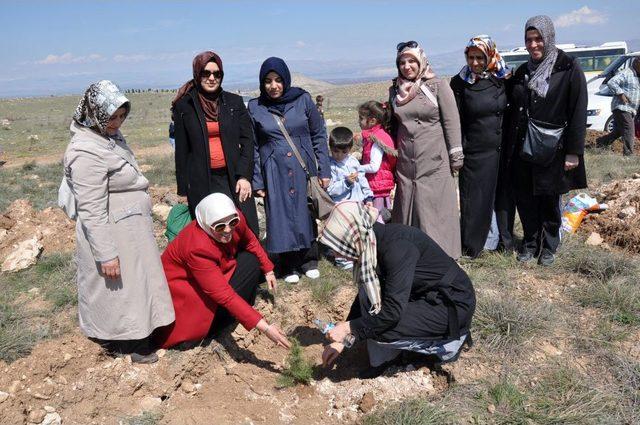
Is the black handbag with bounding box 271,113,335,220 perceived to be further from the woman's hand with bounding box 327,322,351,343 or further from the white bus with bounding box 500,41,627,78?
the white bus with bounding box 500,41,627,78

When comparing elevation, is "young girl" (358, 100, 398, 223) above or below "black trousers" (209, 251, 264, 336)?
above

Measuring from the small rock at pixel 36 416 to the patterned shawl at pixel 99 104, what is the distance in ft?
5.01

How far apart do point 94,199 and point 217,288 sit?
2.72ft

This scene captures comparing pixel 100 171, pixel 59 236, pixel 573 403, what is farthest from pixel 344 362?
pixel 59 236

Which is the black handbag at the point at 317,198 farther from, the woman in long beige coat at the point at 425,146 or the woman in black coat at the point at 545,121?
the woman in black coat at the point at 545,121

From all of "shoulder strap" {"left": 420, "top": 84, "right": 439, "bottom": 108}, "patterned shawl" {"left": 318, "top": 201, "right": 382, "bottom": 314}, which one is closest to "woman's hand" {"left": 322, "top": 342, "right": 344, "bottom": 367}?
"patterned shawl" {"left": 318, "top": 201, "right": 382, "bottom": 314}

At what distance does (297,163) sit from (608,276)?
99.4 inches

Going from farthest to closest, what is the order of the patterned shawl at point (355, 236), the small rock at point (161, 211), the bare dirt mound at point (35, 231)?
the small rock at point (161, 211)
the bare dirt mound at point (35, 231)
the patterned shawl at point (355, 236)

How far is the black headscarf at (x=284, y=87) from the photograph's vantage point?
11.2ft

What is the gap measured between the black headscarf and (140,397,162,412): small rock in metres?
2.07

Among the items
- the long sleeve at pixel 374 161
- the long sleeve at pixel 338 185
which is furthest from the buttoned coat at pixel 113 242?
the long sleeve at pixel 374 161

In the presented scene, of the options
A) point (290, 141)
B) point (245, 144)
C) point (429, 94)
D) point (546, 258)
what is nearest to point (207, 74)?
point (245, 144)

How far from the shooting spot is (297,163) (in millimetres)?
3656

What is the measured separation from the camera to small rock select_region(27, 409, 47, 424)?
257cm
